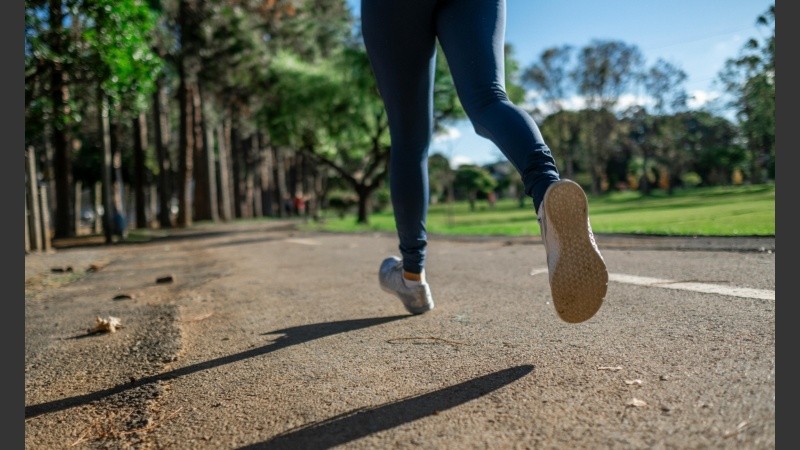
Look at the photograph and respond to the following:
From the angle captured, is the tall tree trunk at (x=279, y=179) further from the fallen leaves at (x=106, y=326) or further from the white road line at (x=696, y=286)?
the white road line at (x=696, y=286)

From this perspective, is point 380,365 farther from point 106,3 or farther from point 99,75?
point 99,75

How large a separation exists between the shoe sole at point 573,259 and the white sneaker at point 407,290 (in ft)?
3.44

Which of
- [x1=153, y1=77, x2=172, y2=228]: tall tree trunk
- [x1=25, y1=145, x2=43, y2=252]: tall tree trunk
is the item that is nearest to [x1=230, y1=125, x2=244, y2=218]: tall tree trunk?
[x1=153, y1=77, x2=172, y2=228]: tall tree trunk

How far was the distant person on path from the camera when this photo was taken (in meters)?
1.66

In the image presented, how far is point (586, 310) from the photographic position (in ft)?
5.45

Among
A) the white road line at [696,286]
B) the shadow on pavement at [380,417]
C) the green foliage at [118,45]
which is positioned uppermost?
the green foliage at [118,45]

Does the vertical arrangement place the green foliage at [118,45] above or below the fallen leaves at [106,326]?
above

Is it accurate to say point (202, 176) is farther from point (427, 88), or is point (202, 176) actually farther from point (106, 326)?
point (427, 88)

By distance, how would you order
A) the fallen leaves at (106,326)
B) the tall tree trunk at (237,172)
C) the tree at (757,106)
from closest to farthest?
the fallen leaves at (106,326) → the tree at (757,106) → the tall tree trunk at (237,172)

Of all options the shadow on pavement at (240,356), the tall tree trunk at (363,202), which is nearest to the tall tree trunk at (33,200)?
the shadow on pavement at (240,356)

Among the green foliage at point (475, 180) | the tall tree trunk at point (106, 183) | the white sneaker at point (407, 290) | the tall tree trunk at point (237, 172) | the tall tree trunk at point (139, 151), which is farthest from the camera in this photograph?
the green foliage at point (475, 180)

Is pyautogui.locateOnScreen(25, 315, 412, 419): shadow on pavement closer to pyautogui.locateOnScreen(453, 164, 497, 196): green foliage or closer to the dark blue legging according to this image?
the dark blue legging

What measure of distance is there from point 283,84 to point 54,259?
1674cm

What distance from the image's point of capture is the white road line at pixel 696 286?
2.47 meters
